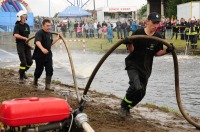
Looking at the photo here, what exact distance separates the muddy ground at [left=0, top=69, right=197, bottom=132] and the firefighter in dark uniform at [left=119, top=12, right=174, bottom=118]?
1.50ft

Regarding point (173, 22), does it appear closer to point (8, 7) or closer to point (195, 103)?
point (8, 7)

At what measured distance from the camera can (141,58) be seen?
6.40 meters

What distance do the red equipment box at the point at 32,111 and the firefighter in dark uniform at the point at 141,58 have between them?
8.16ft

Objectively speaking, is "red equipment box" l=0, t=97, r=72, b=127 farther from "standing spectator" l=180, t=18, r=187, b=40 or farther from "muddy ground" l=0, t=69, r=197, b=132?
"standing spectator" l=180, t=18, r=187, b=40

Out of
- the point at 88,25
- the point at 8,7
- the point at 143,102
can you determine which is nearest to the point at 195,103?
the point at 143,102

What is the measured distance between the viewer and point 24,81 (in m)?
11.1

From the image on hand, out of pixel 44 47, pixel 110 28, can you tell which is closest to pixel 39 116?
pixel 44 47

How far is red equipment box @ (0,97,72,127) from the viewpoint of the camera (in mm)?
3703

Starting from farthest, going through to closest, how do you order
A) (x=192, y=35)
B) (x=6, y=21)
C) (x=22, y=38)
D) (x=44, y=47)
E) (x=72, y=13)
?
(x=72, y=13)
(x=6, y=21)
(x=192, y=35)
(x=22, y=38)
(x=44, y=47)

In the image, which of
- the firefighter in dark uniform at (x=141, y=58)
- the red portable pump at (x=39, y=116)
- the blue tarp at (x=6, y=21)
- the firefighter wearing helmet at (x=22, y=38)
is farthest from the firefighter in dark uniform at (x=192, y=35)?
the red portable pump at (x=39, y=116)

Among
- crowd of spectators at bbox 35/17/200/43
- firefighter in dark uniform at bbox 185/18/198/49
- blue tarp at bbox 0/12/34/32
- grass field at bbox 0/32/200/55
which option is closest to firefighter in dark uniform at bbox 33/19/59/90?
grass field at bbox 0/32/200/55

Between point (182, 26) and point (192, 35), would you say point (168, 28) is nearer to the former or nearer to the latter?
point (182, 26)

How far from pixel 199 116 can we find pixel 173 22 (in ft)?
84.0

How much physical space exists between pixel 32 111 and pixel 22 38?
264 inches
